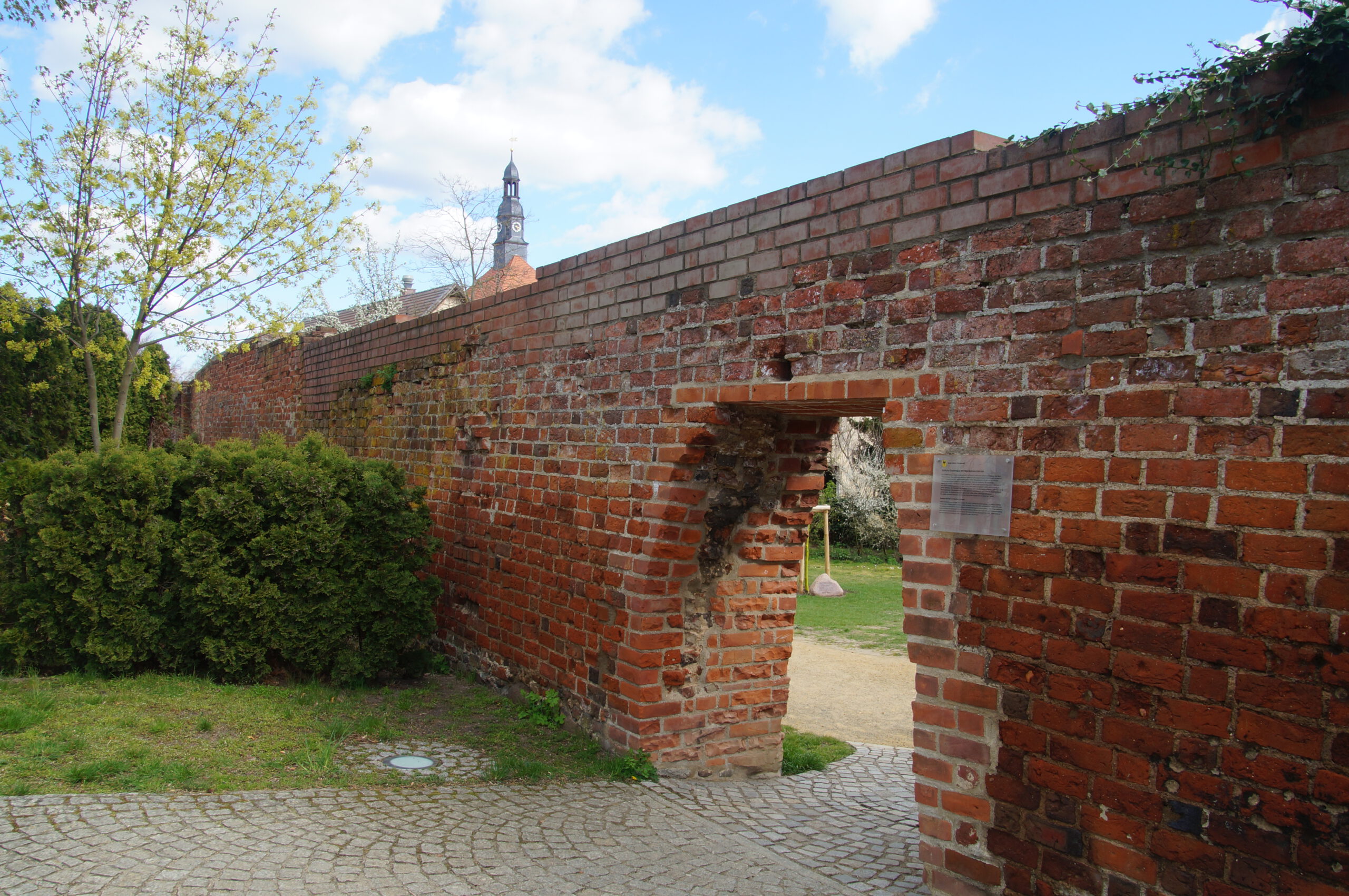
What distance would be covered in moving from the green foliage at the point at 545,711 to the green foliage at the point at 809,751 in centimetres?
144

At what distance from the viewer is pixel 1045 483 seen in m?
2.99

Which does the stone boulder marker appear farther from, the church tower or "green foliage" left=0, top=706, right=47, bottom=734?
the church tower

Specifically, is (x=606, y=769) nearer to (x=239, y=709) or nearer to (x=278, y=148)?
(x=239, y=709)

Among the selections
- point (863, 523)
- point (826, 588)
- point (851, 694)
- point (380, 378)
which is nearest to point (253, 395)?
point (380, 378)

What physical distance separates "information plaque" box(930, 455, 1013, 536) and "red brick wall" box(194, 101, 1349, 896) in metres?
0.05

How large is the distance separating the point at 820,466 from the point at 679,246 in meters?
1.54

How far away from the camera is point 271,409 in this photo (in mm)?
12055

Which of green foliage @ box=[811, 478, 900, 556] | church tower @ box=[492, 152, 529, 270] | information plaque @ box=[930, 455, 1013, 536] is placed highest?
church tower @ box=[492, 152, 529, 270]

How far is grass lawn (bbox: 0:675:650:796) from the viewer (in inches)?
161

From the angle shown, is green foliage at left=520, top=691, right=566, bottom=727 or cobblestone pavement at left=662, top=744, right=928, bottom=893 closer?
cobblestone pavement at left=662, top=744, right=928, bottom=893

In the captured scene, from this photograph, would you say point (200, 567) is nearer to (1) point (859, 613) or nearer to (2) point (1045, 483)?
(2) point (1045, 483)

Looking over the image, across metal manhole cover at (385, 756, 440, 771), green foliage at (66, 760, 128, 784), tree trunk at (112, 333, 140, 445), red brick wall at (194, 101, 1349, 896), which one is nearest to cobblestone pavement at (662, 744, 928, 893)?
red brick wall at (194, 101, 1349, 896)

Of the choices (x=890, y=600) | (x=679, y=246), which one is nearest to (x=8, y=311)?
(x=679, y=246)

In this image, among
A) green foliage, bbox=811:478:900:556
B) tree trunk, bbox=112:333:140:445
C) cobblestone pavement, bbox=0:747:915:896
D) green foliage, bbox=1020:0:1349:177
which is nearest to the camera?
green foliage, bbox=1020:0:1349:177
